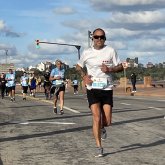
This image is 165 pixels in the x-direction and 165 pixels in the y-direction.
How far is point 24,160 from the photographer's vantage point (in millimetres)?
7969

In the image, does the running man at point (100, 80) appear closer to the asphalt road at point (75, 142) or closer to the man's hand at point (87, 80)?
the man's hand at point (87, 80)

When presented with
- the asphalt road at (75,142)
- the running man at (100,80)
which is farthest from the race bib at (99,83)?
the asphalt road at (75,142)

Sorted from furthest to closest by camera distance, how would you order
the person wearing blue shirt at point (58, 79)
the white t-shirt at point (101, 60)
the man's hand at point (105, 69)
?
the person wearing blue shirt at point (58, 79)
the white t-shirt at point (101, 60)
the man's hand at point (105, 69)

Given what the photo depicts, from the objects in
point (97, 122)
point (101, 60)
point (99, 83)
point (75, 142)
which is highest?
point (101, 60)

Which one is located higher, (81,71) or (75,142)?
(81,71)

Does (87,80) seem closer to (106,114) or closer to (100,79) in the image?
(100,79)

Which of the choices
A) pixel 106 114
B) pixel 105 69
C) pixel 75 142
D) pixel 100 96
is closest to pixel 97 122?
pixel 106 114

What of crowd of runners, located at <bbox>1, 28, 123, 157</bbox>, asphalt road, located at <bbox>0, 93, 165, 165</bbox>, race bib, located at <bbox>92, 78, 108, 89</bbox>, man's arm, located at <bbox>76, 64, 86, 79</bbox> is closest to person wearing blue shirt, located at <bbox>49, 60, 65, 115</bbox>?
asphalt road, located at <bbox>0, 93, 165, 165</bbox>

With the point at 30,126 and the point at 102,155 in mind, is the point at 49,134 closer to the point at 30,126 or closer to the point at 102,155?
the point at 30,126

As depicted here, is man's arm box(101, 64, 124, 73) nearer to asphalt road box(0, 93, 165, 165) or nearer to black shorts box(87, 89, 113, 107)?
black shorts box(87, 89, 113, 107)

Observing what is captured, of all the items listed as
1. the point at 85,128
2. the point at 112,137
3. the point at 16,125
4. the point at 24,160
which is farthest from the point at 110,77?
the point at 16,125

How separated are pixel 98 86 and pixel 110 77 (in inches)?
10.7

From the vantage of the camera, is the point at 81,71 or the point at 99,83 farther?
the point at 81,71

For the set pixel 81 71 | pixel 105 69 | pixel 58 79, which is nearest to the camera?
pixel 105 69
